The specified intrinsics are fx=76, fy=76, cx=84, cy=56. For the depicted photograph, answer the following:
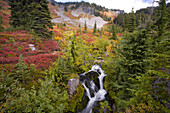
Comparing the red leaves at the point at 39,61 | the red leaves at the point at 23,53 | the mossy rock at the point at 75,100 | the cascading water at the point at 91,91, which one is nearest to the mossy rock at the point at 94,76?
the cascading water at the point at 91,91

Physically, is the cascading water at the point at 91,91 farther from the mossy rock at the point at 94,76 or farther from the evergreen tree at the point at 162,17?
the evergreen tree at the point at 162,17

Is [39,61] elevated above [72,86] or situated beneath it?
elevated above

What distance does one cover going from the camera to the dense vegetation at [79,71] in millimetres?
4825

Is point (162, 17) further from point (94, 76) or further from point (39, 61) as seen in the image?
point (39, 61)

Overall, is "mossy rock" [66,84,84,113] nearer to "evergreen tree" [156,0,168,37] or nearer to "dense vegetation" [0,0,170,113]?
"dense vegetation" [0,0,170,113]

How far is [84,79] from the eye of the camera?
14281mm

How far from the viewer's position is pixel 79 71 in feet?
50.8

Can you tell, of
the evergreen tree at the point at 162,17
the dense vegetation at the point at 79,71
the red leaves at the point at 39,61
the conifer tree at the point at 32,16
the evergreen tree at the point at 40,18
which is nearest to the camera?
the dense vegetation at the point at 79,71

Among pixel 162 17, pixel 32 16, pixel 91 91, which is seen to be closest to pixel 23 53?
pixel 32 16

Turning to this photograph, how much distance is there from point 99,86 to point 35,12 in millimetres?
23333

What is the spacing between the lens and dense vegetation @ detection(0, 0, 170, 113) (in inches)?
190

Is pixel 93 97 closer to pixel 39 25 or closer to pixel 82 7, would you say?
pixel 39 25

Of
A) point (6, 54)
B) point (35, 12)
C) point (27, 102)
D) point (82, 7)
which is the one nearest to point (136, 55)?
point (27, 102)

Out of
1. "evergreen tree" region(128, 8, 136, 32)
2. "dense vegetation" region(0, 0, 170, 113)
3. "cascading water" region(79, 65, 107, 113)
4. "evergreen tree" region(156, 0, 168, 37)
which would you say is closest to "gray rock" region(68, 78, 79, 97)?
"dense vegetation" region(0, 0, 170, 113)
